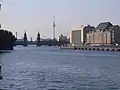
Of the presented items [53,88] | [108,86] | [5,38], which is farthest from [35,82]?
[5,38]

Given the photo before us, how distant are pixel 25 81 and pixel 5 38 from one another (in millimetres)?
149673

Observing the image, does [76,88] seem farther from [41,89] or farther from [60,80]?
[60,80]

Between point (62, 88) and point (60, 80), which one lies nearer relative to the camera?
point (62, 88)

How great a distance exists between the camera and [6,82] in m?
41.9

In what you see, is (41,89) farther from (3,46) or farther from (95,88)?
(3,46)

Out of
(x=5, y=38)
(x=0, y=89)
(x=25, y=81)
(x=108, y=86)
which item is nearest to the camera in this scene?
(x=0, y=89)

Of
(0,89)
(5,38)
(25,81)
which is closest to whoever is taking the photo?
(0,89)

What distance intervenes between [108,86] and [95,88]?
7.05 ft

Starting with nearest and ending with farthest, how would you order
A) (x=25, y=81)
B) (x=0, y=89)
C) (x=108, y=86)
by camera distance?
(x=0, y=89), (x=108, y=86), (x=25, y=81)

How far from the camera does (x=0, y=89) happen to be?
1435 inches

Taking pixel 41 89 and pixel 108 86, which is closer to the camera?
pixel 41 89

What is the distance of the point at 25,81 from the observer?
43219 mm

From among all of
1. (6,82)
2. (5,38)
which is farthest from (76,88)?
(5,38)

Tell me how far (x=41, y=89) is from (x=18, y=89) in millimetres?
2077
